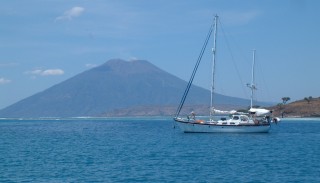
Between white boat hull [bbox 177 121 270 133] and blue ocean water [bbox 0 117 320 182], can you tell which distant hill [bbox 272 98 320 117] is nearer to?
white boat hull [bbox 177 121 270 133]

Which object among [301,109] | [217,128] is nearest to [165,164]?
[217,128]

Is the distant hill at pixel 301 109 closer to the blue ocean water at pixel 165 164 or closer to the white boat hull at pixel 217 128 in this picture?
the white boat hull at pixel 217 128

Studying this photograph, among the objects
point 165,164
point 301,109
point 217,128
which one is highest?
point 301,109

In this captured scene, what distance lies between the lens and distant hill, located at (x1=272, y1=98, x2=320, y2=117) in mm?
176250

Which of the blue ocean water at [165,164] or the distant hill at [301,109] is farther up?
the distant hill at [301,109]

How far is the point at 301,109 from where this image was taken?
180750mm

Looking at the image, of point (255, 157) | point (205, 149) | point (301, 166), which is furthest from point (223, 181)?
point (205, 149)

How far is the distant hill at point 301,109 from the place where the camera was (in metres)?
176

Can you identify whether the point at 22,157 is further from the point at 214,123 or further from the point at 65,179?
the point at 214,123

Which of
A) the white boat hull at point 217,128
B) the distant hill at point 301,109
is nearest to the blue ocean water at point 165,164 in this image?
the white boat hull at point 217,128

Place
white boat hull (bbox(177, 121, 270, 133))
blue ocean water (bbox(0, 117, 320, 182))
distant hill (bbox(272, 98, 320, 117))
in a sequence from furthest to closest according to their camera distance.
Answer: distant hill (bbox(272, 98, 320, 117)) → white boat hull (bbox(177, 121, 270, 133)) → blue ocean water (bbox(0, 117, 320, 182))

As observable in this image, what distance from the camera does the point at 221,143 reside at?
55812 mm

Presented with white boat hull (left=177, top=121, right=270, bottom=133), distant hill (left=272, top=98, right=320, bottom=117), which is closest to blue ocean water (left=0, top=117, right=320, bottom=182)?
white boat hull (left=177, top=121, right=270, bottom=133)

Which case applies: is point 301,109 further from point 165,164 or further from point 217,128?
point 165,164
